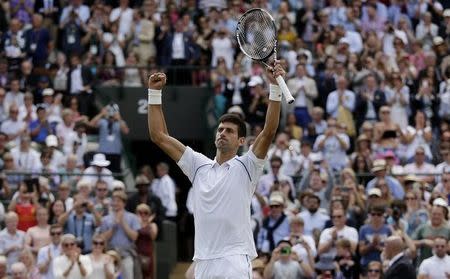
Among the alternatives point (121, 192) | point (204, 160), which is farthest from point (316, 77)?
point (204, 160)

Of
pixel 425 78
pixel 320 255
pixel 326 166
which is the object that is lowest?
pixel 320 255

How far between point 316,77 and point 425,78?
72.1 inches

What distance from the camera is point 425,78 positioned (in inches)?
982

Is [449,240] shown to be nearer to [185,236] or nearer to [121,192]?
[121,192]

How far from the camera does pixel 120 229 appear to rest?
18.9 meters

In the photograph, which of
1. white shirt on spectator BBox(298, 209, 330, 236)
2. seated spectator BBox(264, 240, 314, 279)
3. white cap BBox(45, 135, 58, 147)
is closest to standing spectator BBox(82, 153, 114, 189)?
white cap BBox(45, 135, 58, 147)

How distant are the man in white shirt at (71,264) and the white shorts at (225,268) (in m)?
6.52

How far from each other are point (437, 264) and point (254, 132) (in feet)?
19.9

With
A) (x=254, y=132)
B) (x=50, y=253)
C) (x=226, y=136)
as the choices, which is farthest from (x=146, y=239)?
(x=226, y=136)

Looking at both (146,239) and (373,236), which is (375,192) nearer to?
(373,236)

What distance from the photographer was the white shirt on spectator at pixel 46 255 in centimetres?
1797

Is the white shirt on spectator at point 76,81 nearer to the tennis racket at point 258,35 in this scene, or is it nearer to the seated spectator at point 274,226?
the seated spectator at point 274,226

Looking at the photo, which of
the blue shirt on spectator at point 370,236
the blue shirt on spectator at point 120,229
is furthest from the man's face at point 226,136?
the blue shirt on spectator at point 120,229

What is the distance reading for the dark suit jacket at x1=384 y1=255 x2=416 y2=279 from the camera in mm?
16203
